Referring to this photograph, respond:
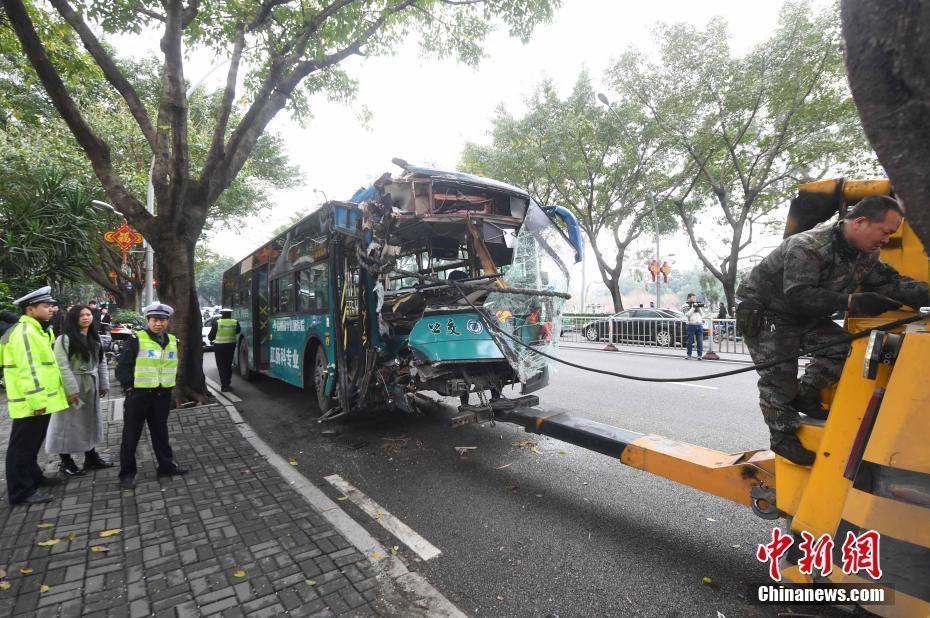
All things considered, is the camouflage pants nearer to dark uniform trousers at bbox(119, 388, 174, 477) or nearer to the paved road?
the paved road

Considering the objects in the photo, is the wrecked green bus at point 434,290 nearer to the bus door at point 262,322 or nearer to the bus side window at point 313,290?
the bus side window at point 313,290

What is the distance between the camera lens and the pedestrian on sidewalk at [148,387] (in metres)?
3.94

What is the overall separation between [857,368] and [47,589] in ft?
14.3

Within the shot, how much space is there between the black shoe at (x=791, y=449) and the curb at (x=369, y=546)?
1.85 metres

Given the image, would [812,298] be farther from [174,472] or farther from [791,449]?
[174,472]

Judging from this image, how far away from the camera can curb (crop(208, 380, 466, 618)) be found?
234 cm

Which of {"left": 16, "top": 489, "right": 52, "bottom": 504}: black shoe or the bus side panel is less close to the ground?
the bus side panel

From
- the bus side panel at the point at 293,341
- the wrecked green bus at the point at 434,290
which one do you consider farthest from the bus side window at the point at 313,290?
the bus side panel at the point at 293,341

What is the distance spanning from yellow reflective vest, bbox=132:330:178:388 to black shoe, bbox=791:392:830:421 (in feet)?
16.3

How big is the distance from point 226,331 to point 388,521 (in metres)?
7.37

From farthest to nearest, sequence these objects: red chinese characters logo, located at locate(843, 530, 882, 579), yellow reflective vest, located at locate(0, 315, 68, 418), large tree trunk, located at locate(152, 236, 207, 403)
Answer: large tree trunk, located at locate(152, 236, 207, 403)
yellow reflective vest, located at locate(0, 315, 68, 418)
red chinese characters logo, located at locate(843, 530, 882, 579)

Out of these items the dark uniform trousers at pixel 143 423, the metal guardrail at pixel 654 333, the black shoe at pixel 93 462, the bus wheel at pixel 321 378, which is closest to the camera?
the dark uniform trousers at pixel 143 423

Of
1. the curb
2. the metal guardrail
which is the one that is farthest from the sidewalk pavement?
the metal guardrail

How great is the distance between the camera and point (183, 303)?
6910 mm
